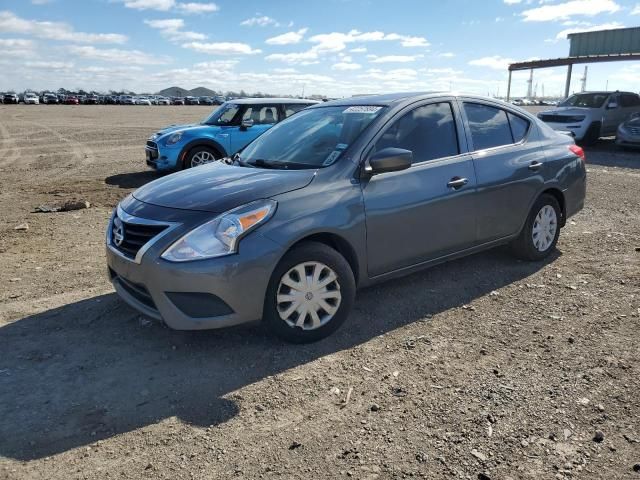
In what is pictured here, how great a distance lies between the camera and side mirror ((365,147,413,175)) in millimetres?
4012

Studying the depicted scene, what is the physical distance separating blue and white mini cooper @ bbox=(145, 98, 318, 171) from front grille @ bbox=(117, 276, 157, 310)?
23.8 feet

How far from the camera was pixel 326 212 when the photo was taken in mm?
3836

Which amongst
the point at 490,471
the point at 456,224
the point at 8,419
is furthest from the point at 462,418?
the point at 8,419

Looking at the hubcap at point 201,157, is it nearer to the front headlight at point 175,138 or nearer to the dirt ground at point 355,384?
the front headlight at point 175,138

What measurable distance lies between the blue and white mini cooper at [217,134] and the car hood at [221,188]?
6722 millimetres

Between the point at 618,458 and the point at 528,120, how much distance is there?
12.4ft

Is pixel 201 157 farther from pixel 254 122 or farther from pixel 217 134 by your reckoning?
pixel 254 122

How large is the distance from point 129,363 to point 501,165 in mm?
3576

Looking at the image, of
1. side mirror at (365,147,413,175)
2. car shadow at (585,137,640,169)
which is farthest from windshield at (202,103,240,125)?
car shadow at (585,137,640,169)

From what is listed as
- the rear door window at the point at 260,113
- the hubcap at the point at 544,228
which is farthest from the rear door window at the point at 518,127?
the rear door window at the point at 260,113

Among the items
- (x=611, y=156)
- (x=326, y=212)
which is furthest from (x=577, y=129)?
(x=326, y=212)

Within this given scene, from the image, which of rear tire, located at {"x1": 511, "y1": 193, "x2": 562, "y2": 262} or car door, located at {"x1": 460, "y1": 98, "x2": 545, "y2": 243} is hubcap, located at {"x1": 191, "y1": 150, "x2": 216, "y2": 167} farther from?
rear tire, located at {"x1": 511, "y1": 193, "x2": 562, "y2": 262}

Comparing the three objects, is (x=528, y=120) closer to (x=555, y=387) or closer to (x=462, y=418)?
(x=555, y=387)

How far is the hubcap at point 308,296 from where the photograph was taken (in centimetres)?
373
